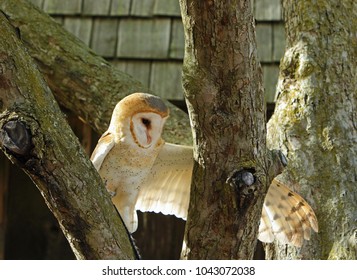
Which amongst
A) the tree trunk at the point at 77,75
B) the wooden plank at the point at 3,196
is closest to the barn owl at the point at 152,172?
the tree trunk at the point at 77,75

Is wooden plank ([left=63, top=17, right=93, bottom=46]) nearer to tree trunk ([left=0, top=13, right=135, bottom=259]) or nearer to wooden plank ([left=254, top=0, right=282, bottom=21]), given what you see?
wooden plank ([left=254, top=0, right=282, bottom=21])

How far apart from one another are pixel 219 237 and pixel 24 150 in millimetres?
682

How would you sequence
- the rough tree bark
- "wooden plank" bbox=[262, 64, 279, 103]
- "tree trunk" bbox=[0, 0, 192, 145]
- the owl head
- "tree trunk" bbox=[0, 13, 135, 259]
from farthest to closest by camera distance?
"wooden plank" bbox=[262, 64, 279, 103] < "tree trunk" bbox=[0, 0, 192, 145] < the owl head < the rough tree bark < "tree trunk" bbox=[0, 13, 135, 259]

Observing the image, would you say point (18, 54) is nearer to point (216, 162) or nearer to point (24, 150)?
point (24, 150)

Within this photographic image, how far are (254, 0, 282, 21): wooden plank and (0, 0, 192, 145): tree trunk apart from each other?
1.18m

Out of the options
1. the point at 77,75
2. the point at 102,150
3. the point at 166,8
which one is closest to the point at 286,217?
the point at 102,150

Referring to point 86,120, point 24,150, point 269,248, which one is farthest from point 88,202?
point 86,120

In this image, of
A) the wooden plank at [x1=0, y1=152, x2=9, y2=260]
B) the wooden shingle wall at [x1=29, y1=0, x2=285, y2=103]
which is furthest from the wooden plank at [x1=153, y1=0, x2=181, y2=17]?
the wooden plank at [x1=0, y1=152, x2=9, y2=260]

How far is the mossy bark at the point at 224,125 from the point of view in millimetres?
2297

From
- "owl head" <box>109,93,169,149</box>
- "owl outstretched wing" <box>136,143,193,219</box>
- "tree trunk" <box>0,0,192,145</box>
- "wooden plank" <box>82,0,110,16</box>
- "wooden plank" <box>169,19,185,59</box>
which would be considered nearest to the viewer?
"owl head" <box>109,93,169,149</box>

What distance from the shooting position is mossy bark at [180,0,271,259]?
2.30m

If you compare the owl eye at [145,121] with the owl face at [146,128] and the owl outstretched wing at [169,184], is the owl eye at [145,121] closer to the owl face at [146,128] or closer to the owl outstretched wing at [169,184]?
the owl face at [146,128]

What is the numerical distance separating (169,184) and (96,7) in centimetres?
163

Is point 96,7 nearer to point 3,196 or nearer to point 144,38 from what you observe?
point 144,38
